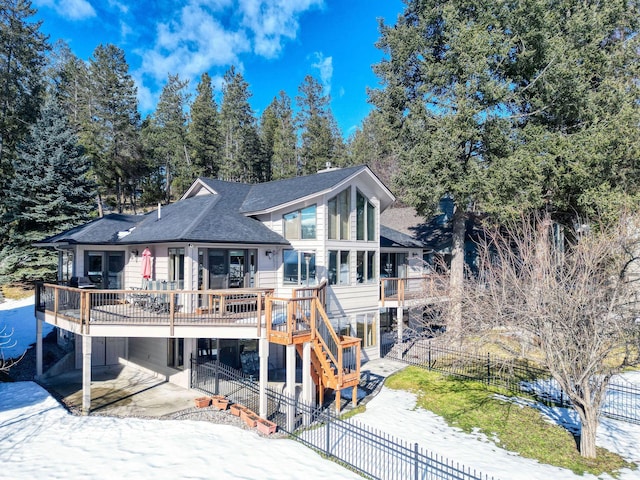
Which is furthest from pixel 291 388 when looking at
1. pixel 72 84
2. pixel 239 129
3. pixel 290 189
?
pixel 72 84

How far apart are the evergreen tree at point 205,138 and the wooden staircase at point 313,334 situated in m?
35.0

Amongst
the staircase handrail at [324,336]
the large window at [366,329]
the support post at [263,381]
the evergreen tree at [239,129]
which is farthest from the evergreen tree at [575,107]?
the evergreen tree at [239,129]

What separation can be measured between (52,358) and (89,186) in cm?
1436

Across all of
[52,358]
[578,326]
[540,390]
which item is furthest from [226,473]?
[52,358]

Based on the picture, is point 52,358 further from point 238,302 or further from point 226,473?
point 226,473

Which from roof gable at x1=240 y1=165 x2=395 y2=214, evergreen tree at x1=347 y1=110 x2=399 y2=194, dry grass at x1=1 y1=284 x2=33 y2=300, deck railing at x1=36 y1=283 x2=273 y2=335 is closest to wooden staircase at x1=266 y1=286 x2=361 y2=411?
deck railing at x1=36 y1=283 x2=273 y2=335

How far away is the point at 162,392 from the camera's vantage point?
13.5 metres

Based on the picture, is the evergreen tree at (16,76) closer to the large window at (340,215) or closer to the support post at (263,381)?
the large window at (340,215)

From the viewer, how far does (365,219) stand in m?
17.9

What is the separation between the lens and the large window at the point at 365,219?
17.6m

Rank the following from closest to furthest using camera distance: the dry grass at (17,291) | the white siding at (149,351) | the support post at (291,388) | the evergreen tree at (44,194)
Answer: the support post at (291,388), the white siding at (149,351), the evergreen tree at (44,194), the dry grass at (17,291)

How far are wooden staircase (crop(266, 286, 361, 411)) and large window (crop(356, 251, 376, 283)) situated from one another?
5288 mm

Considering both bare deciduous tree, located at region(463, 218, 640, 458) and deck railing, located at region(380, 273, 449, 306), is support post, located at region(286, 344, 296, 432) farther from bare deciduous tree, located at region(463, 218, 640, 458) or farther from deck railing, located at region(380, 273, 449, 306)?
deck railing, located at region(380, 273, 449, 306)

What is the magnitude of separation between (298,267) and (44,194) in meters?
20.4
